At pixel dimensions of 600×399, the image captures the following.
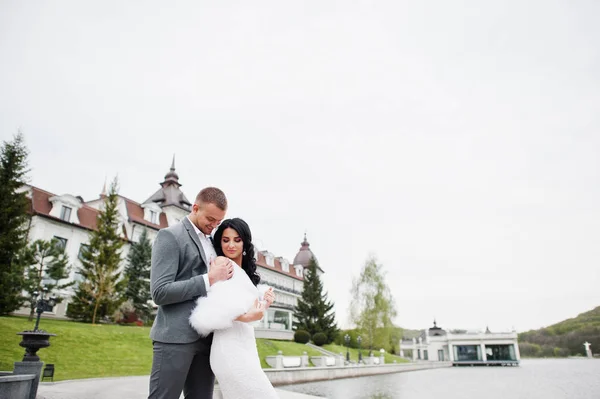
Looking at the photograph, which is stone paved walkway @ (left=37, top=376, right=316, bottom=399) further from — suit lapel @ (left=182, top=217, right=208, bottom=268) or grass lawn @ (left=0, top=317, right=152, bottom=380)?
suit lapel @ (left=182, top=217, right=208, bottom=268)

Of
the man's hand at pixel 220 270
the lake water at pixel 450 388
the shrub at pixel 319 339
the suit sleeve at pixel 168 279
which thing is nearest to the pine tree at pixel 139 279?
→ the lake water at pixel 450 388

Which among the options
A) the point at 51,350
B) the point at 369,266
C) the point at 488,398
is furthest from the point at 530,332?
the point at 51,350

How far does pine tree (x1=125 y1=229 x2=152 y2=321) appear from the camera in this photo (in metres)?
28.0

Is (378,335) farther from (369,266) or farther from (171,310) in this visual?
(171,310)

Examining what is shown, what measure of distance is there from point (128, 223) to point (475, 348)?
209ft

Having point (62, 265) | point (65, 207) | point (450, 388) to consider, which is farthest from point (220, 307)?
point (65, 207)

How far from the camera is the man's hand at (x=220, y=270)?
2518 millimetres

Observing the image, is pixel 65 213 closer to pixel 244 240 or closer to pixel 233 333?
pixel 244 240

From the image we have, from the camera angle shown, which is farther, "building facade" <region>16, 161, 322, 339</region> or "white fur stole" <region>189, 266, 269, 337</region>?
"building facade" <region>16, 161, 322, 339</region>

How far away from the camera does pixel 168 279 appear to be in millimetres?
2482

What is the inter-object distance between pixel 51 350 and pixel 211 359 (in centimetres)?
1738

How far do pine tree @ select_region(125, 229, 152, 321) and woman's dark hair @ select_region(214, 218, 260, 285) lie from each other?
27445mm

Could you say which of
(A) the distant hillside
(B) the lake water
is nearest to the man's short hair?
(B) the lake water

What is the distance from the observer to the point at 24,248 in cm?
2103
